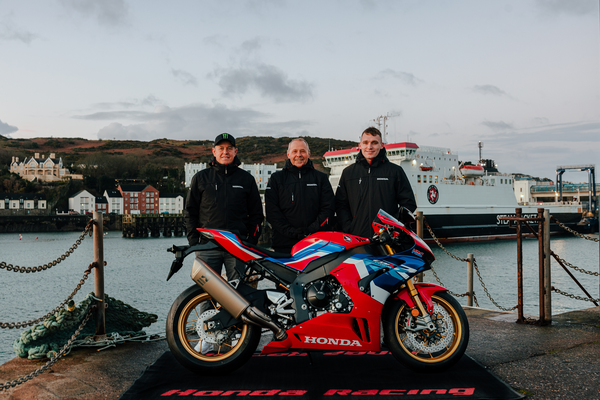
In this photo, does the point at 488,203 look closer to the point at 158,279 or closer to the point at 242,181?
the point at 158,279

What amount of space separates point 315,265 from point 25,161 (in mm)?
136728

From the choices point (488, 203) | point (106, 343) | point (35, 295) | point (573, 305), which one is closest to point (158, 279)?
point (35, 295)

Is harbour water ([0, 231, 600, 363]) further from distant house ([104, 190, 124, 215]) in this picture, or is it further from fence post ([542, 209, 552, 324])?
distant house ([104, 190, 124, 215])

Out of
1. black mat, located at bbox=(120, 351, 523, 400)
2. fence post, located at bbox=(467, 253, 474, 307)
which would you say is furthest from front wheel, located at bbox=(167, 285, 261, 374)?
fence post, located at bbox=(467, 253, 474, 307)

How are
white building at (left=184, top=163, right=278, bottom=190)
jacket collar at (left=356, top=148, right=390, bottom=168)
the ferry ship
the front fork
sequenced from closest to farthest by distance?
the front fork
jacket collar at (left=356, top=148, right=390, bottom=168)
the ferry ship
white building at (left=184, top=163, right=278, bottom=190)

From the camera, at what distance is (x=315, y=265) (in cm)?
288

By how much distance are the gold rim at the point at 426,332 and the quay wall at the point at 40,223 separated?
73.6 metres

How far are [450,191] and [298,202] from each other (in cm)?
3257

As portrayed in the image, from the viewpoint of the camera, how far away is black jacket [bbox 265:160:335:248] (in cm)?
395

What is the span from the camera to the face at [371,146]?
387 cm

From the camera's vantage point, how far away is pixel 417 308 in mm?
2947

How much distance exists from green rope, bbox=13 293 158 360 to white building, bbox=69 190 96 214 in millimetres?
92714

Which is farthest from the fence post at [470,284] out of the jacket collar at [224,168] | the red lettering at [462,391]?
the jacket collar at [224,168]

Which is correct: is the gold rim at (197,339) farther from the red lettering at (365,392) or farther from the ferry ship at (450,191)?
the ferry ship at (450,191)
